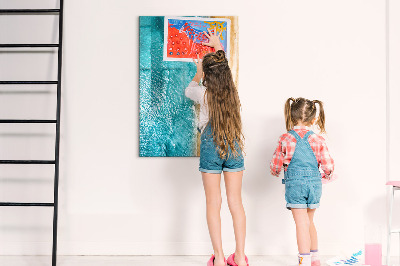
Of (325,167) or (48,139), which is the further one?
(48,139)

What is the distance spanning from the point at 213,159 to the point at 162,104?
0.71 metres

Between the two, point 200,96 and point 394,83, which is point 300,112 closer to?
point 200,96

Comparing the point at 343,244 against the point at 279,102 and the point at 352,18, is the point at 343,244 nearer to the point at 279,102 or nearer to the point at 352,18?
the point at 279,102

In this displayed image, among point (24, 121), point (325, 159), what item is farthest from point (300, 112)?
point (24, 121)

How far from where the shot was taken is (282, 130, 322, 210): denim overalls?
283 cm

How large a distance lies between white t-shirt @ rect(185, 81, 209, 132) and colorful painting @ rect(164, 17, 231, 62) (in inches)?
14.2

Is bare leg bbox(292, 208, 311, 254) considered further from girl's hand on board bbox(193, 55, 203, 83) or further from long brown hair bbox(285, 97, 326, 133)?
girl's hand on board bbox(193, 55, 203, 83)

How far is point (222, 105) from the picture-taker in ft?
9.30

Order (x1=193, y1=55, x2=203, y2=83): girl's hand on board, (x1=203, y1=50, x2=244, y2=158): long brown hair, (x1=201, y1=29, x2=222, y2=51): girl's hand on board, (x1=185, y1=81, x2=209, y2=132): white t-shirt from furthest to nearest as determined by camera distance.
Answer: (x1=201, y1=29, x2=222, y2=51): girl's hand on board, (x1=193, y1=55, x2=203, y2=83): girl's hand on board, (x1=185, y1=81, x2=209, y2=132): white t-shirt, (x1=203, y1=50, x2=244, y2=158): long brown hair

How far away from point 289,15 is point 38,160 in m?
2.03

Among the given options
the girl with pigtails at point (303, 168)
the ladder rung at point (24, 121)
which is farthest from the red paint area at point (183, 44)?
the ladder rung at point (24, 121)

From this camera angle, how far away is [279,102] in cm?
336

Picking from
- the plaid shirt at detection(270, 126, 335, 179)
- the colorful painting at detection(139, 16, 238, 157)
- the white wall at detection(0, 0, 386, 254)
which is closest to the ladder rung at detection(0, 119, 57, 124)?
the white wall at detection(0, 0, 386, 254)

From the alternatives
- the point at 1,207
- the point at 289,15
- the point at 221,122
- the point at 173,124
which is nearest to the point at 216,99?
the point at 221,122
